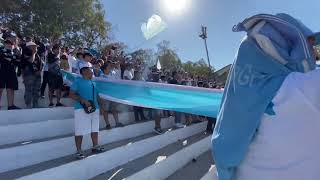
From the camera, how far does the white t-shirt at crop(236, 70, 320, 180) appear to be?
1.39 m

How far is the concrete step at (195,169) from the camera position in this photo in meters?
9.10

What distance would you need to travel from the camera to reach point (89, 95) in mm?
7676

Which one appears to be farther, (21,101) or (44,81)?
(44,81)

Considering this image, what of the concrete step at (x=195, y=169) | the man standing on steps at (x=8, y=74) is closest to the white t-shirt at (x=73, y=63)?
the man standing on steps at (x=8, y=74)

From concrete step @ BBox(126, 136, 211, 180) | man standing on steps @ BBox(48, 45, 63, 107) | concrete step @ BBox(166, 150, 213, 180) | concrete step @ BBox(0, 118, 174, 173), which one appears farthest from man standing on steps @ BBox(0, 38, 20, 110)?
concrete step @ BBox(166, 150, 213, 180)

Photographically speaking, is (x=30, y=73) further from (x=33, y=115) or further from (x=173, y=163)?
(x=173, y=163)

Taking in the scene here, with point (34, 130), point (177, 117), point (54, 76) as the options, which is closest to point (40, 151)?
point (34, 130)

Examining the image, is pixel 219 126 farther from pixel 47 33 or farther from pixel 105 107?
pixel 47 33

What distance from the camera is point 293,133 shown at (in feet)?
4.60

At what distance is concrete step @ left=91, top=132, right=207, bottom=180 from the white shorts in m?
0.80

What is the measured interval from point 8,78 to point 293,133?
764 cm

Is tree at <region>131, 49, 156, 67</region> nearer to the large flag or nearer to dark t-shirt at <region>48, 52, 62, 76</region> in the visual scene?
dark t-shirt at <region>48, 52, 62, 76</region>

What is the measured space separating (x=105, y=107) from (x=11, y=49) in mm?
2454

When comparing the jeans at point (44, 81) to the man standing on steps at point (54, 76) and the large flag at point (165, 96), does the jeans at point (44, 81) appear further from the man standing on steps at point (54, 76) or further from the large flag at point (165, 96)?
the large flag at point (165, 96)
